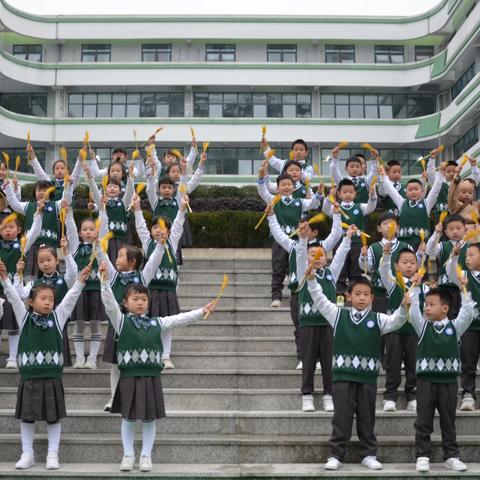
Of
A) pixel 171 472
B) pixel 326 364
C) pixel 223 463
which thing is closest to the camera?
pixel 171 472

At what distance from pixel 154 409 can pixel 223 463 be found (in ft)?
2.70

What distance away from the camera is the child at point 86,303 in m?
8.48

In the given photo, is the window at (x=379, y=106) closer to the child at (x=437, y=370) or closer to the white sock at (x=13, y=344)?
the white sock at (x=13, y=344)

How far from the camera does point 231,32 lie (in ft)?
127

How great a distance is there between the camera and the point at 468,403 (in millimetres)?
7348

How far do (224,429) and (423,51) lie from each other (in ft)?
115

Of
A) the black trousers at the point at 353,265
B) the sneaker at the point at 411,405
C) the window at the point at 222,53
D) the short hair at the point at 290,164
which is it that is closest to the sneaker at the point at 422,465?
the sneaker at the point at 411,405

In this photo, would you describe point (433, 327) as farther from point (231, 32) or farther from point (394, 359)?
point (231, 32)

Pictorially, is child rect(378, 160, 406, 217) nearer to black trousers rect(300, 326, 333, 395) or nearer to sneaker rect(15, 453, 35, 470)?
black trousers rect(300, 326, 333, 395)

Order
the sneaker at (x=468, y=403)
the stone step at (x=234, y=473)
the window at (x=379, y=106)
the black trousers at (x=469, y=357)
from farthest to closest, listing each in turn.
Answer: the window at (x=379, y=106) → the black trousers at (x=469, y=357) → the sneaker at (x=468, y=403) → the stone step at (x=234, y=473)

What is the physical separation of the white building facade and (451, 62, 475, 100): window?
144mm

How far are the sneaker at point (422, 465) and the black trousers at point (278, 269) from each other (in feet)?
13.5

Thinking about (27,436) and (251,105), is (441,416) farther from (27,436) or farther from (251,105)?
(251,105)

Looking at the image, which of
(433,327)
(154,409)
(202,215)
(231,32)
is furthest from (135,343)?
(231,32)
